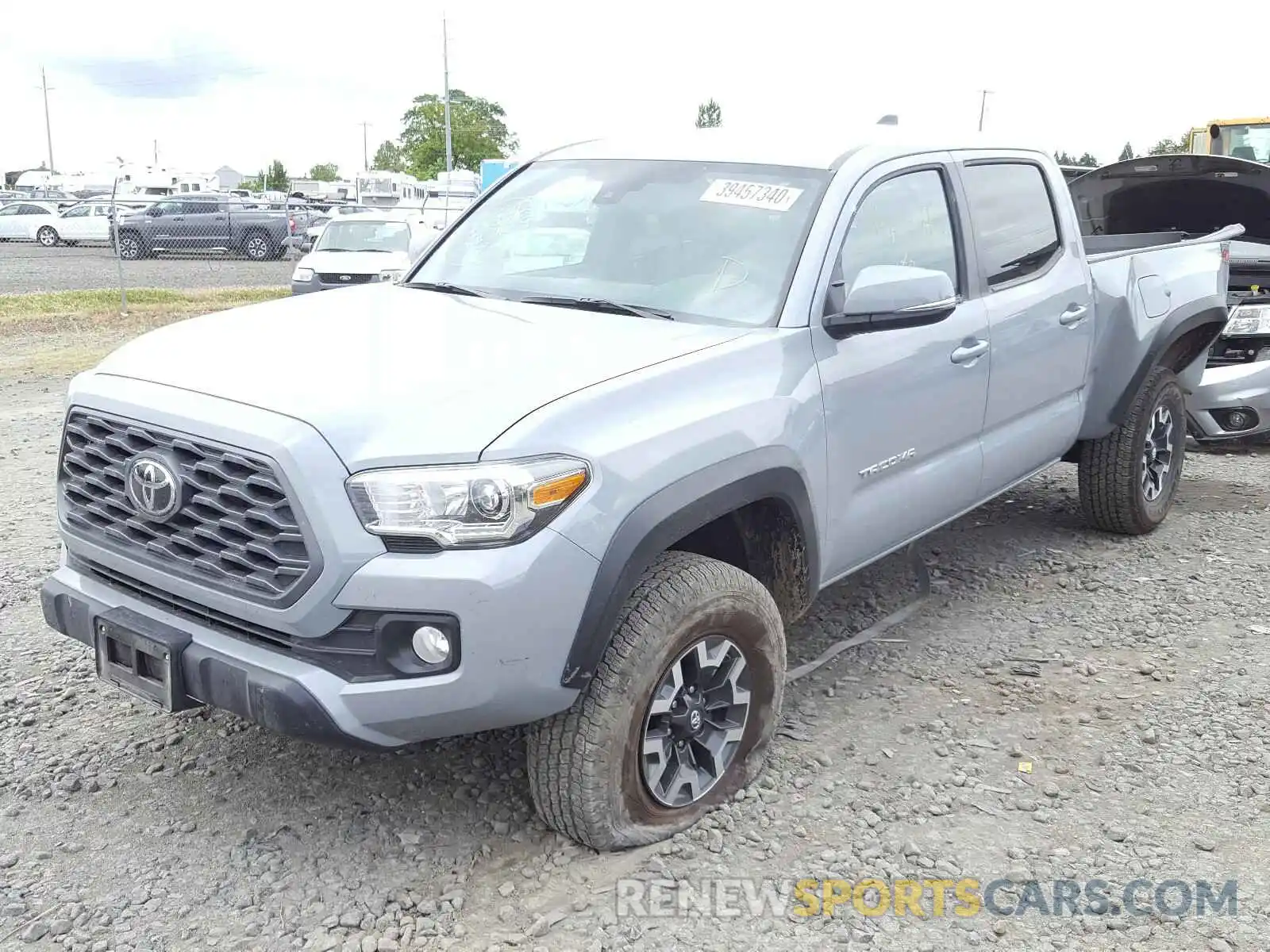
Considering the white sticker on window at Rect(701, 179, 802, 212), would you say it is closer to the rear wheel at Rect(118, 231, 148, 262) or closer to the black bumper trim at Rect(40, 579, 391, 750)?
the black bumper trim at Rect(40, 579, 391, 750)

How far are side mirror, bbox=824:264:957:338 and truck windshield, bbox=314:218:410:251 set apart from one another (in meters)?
13.6

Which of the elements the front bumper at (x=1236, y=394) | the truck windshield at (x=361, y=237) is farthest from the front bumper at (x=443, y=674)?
the truck windshield at (x=361, y=237)

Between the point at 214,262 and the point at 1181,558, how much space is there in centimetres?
2382

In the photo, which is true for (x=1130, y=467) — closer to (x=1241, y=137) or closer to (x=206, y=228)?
(x=1241, y=137)

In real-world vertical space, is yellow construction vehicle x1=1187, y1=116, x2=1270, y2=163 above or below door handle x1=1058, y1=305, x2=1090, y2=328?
above

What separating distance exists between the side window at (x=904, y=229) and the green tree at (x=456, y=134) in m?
68.8

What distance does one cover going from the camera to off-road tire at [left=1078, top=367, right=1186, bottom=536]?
545 cm

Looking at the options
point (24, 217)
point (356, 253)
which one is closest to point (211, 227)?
point (24, 217)

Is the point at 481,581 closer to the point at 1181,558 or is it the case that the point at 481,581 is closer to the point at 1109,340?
the point at 1109,340

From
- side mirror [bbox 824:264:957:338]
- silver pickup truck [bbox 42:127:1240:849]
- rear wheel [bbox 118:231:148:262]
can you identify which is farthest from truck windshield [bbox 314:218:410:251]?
side mirror [bbox 824:264:957:338]

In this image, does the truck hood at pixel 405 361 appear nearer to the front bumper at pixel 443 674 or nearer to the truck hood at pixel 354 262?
the front bumper at pixel 443 674

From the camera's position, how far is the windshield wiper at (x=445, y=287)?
12.8 feet

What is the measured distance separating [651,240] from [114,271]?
21.8 meters

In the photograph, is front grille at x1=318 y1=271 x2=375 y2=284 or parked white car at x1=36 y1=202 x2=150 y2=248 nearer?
front grille at x1=318 y1=271 x2=375 y2=284
